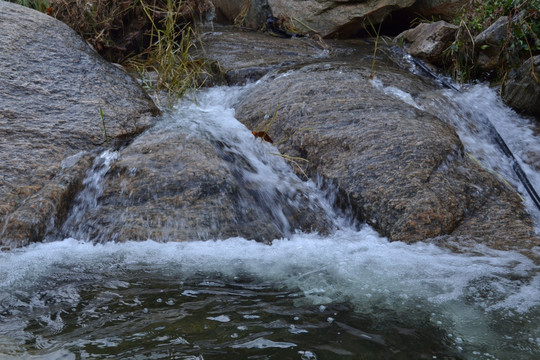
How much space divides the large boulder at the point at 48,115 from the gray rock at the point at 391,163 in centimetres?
115

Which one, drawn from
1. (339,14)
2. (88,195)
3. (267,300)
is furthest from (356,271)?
(339,14)

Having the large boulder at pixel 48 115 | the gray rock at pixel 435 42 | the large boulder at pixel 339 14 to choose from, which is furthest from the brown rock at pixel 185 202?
the large boulder at pixel 339 14

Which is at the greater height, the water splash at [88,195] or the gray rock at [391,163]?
the gray rock at [391,163]

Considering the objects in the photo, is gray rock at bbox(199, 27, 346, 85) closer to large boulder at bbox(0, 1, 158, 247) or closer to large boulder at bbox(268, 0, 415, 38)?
large boulder at bbox(268, 0, 415, 38)

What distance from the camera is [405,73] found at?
573cm

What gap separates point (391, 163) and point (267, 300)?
166 centimetres

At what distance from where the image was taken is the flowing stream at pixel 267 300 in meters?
1.93

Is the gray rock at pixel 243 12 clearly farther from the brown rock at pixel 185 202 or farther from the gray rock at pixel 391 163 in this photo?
the brown rock at pixel 185 202

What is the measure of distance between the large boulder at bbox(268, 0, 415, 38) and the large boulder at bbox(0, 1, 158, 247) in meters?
4.11

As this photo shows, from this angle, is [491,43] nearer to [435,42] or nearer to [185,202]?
[435,42]

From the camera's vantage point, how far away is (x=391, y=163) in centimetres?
362

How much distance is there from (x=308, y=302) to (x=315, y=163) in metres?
1.68

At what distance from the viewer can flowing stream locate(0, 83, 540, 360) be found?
6.34ft

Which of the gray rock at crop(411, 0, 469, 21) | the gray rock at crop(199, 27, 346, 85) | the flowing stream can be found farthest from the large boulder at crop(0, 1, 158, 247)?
the gray rock at crop(411, 0, 469, 21)
